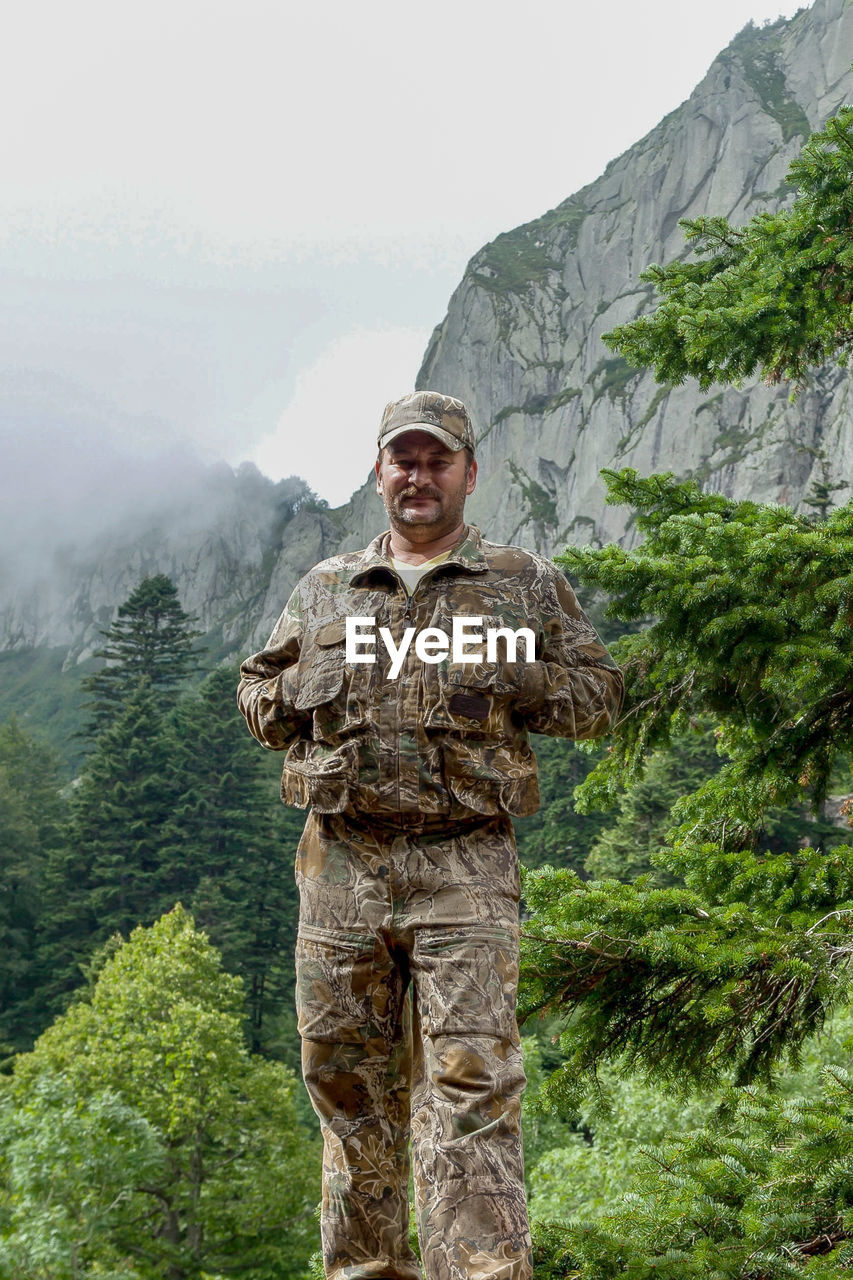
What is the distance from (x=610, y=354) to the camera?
9450 centimetres

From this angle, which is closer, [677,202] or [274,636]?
[274,636]

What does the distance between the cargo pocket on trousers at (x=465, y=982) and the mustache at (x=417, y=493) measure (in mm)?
1124

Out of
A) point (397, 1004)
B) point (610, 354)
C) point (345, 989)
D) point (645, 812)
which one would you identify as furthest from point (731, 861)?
point (610, 354)

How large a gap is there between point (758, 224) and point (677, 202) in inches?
4823

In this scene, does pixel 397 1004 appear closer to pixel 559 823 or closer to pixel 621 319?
pixel 559 823

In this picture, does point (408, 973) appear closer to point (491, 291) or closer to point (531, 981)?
point (531, 981)

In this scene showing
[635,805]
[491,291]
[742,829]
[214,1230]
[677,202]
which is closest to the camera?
[742,829]

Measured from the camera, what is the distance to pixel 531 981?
14.5 ft

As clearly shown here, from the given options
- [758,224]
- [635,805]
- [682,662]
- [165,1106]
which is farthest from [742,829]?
[635,805]

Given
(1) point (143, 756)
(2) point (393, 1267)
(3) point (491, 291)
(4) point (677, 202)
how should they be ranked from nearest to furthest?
(2) point (393, 1267) → (1) point (143, 756) → (4) point (677, 202) → (3) point (491, 291)

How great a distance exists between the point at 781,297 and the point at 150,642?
5872 centimetres

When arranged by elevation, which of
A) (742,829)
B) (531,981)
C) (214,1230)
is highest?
(742,829)

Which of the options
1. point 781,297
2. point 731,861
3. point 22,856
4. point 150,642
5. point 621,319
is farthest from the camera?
point 621,319

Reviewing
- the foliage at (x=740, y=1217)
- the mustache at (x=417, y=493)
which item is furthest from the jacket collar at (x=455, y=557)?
the foliage at (x=740, y=1217)
